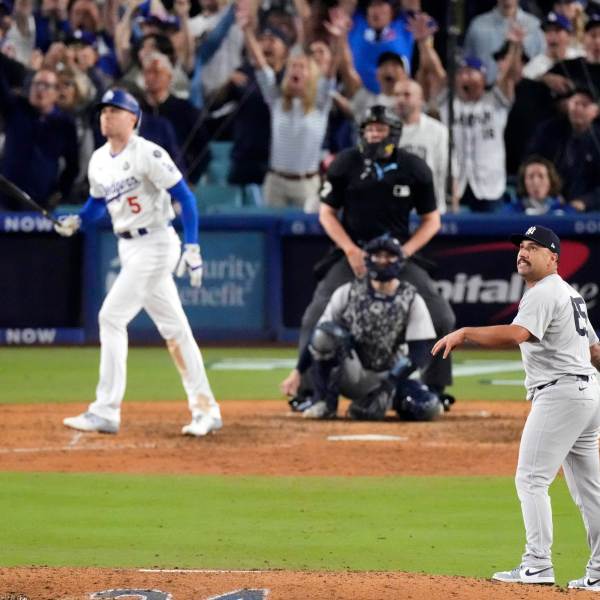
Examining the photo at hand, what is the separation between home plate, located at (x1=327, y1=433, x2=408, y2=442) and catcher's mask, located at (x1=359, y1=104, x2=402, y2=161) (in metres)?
2.29

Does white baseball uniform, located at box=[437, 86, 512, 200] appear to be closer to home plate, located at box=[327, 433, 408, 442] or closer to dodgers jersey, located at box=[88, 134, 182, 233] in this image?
home plate, located at box=[327, 433, 408, 442]

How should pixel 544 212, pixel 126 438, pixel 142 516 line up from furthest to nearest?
pixel 544 212 → pixel 126 438 → pixel 142 516

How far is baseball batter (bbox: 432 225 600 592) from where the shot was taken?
6328mm

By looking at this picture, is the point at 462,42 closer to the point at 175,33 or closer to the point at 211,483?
the point at 175,33

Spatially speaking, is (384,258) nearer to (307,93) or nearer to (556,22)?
(307,93)

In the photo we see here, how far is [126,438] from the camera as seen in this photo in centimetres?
1088

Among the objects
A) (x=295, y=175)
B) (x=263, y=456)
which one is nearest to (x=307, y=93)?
(x=295, y=175)

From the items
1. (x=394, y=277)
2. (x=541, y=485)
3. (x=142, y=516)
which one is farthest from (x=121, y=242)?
(x=541, y=485)

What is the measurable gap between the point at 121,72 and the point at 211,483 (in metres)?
9.17

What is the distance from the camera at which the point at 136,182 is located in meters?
10.6

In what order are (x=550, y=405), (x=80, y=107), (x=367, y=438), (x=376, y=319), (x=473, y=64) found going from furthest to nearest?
(x=80, y=107)
(x=473, y=64)
(x=376, y=319)
(x=367, y=438)
(x=550, y=405)

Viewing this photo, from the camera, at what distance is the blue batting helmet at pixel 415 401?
1176cm

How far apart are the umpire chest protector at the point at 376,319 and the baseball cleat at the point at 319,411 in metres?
0.50

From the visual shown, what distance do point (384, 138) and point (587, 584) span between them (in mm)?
6208
